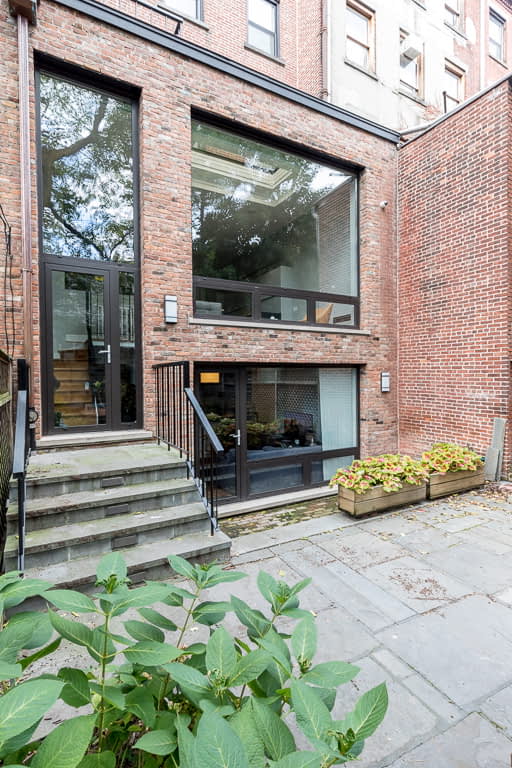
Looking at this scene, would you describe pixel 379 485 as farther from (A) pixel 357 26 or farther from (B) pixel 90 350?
(A) pixel 357 26

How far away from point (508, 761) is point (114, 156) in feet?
21.5

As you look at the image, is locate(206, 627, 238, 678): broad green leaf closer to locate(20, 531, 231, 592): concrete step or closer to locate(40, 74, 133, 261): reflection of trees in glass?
locate(20, 531, 231, 592): concrete step

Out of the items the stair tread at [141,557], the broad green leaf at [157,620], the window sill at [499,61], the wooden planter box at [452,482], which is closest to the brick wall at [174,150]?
the wooden planter box at [452,482]

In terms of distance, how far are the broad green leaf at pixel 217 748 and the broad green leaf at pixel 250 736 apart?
0.24 ft

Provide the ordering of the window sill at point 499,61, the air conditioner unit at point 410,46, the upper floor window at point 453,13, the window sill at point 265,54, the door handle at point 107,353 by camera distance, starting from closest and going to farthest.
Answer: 1. the door handle at point 107,353
2. the window sill at point 265,54
3. the air conditioner unit at point 410,46
4. the upper floor window at point 453,13
5. the window sill at point 499,61

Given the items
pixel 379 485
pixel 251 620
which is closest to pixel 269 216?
pixel 379 485

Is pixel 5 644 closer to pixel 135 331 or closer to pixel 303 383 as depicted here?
pixel 135 331

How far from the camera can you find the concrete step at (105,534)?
117 inches

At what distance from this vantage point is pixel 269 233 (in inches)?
256

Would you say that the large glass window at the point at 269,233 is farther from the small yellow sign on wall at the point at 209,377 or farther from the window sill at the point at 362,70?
the window sill at the point at 362,70

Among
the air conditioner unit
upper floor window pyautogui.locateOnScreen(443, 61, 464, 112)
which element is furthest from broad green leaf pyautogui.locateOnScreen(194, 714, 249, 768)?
upper floor window pyautogui.locateOnScreen(443, 61, 464, 112)

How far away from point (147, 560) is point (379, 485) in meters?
3.03

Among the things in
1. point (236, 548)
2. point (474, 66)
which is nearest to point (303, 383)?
point (236, 548)

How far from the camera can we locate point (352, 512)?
466 centimetres
